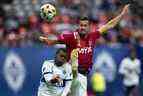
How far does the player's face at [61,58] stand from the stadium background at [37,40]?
773cm

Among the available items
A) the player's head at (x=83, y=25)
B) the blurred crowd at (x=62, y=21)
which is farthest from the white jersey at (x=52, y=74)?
the blurred crowd at (x=62, y=21)

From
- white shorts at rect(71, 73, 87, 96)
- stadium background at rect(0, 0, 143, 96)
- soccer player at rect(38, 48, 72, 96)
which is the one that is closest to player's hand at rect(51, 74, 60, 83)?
soccer player at rect(38, 48, 72, 96)

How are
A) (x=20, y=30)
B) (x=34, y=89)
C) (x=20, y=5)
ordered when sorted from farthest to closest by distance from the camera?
(x=20, y=5) → (x=20, y=30) → (x=34, y=89)

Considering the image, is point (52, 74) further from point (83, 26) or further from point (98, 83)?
point (98, 83)

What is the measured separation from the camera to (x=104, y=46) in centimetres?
2456

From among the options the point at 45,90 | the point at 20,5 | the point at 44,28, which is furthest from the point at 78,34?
the point at 20,5

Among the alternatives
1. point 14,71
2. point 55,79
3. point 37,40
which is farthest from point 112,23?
point 37,40

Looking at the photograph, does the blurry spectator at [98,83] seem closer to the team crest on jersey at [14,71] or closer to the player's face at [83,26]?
the team crest on jersey at [14,71]

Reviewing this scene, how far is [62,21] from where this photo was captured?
25875 millimetres

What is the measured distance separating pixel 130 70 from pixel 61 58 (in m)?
8.70

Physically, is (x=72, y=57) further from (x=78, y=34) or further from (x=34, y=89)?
(x=34, y=89)

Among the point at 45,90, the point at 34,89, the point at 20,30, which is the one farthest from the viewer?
the point at 20,30

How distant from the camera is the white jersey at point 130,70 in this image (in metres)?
23.6

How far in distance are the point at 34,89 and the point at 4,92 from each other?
894 millimetres
